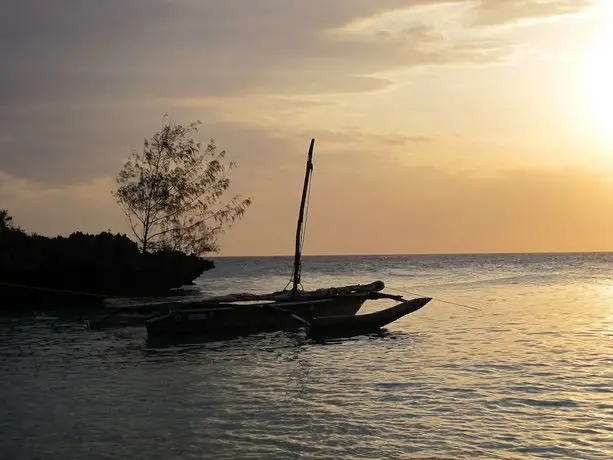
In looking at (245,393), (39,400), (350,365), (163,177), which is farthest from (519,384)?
(163,177)

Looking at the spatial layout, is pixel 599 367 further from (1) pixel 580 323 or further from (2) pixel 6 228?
(2) pixel 6 228

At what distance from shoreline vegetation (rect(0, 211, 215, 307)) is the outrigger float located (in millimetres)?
15817

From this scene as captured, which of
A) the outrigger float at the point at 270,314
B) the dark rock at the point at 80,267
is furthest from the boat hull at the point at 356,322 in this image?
the dark rock at the point at 80,267

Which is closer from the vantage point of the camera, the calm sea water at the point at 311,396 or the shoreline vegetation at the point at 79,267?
the calm sea water at the point at 311,396

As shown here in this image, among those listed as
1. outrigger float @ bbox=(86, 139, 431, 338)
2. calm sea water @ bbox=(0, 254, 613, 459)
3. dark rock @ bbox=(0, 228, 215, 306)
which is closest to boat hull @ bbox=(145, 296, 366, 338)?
outrigger float @ bbox=(86, 139, 431, 338)

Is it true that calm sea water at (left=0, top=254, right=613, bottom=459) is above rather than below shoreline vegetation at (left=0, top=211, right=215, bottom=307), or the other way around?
below

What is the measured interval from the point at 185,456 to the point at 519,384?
31.0ft

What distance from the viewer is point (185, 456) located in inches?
444

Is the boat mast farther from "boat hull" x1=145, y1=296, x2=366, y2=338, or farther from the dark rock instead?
the dark rock

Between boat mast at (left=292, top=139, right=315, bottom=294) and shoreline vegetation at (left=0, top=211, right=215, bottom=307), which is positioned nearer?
boat mast at (left=292, top=139, right=315, bottom=294)

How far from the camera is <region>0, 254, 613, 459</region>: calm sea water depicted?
468 inches

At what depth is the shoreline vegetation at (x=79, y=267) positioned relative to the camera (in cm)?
4334

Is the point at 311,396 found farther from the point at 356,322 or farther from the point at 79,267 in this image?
the point at 79,267

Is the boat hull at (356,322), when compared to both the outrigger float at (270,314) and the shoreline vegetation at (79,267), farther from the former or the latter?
the shoreline vegetation at (79,267)
